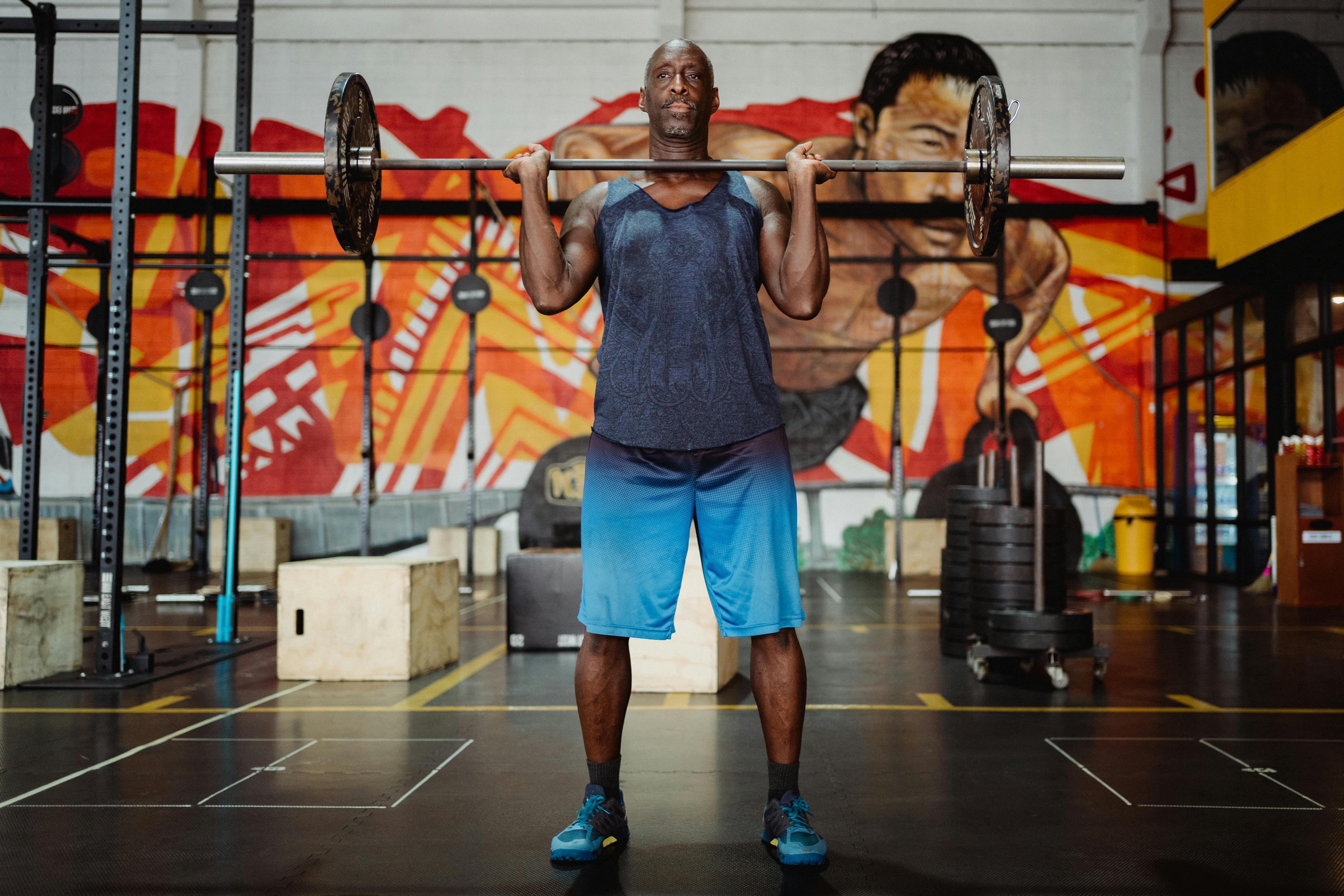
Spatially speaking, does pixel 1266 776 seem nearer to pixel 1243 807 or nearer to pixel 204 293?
pixel 1243 807

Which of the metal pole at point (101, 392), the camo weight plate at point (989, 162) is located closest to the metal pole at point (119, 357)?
the metal pole at point (101, 392)

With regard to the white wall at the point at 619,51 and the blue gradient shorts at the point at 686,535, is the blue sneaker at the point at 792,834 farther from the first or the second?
the white wall at the point at 619,51

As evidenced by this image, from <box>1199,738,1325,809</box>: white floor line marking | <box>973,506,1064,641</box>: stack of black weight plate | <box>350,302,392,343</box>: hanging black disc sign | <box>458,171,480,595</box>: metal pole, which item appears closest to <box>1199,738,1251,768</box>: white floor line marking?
<box>1199,738,1325,809</box>: white floor line marking

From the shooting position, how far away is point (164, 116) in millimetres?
9945

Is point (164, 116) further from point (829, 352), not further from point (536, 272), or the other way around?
point (536, 272)

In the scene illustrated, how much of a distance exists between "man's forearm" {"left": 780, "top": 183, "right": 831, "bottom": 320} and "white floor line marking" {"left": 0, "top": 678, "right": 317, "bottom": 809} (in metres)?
1.94

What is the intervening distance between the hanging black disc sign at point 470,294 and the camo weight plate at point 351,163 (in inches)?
237

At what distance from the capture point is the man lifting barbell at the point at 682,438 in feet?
5.63

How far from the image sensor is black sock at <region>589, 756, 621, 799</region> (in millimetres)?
1790

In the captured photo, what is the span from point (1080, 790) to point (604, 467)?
132 cm

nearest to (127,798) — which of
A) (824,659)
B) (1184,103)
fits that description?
(824,659)

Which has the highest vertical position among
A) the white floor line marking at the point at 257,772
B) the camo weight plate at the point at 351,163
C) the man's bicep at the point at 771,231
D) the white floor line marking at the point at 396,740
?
the camo weight plate at the point at 351,163

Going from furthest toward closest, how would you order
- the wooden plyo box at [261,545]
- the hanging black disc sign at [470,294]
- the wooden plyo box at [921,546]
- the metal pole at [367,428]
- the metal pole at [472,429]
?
the wooden plyo box at [261,545] < the wooden plyo box at [921,546] < the metal pole at [472,429] < the hanging black disc sign at [470,294] < the metal pole at [367,428]

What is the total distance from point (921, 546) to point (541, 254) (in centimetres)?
780
